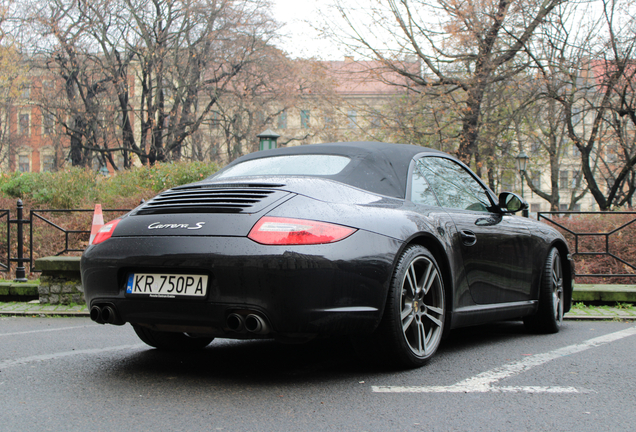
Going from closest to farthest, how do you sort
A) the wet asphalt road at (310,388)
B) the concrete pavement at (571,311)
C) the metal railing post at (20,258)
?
the wet asphalt road at (310,388) < the concrete pavement at (571,311) < the metal railing post at (20,258)

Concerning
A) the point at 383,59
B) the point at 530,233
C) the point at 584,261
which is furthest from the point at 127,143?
the point at 530,233

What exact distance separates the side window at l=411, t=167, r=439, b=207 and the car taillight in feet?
3.37

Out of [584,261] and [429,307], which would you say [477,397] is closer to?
[429,307]

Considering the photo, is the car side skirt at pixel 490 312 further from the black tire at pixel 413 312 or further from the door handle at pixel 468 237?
the door handle at pixel 468 237

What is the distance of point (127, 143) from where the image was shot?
102ft

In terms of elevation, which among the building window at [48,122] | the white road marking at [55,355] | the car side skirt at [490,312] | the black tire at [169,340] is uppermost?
the building window at [48,122]

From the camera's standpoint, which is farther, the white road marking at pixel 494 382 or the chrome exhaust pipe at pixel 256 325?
the white road marking at pixel 494 382

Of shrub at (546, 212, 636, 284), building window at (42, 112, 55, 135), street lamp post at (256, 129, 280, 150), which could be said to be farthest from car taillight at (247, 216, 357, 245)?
building window at (42, 112, 55, 135)

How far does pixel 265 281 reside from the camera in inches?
129

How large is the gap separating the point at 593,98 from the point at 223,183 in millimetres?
20080

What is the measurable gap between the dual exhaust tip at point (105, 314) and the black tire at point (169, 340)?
649mm

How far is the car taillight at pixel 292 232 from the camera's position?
3336mm

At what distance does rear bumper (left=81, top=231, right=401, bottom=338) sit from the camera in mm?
3299

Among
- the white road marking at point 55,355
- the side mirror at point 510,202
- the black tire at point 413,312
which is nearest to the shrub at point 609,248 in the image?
the side mirror at point 510,202
